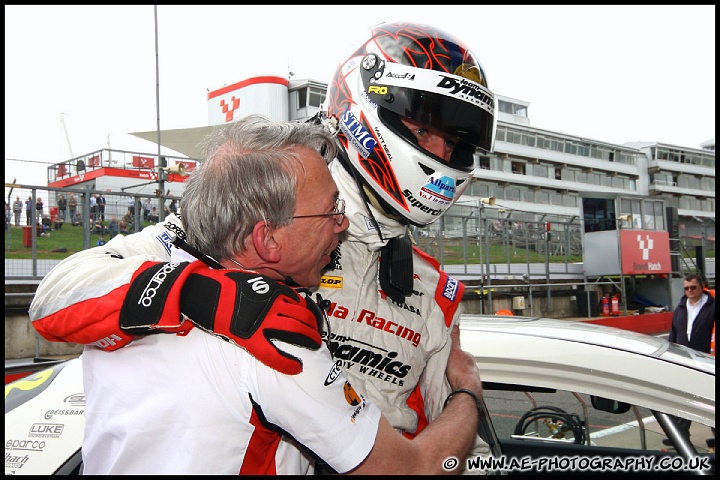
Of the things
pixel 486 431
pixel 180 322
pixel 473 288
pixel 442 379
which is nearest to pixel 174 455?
pixel 180 322

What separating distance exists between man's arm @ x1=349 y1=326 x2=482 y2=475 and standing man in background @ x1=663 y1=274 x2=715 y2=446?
5840 millimetres

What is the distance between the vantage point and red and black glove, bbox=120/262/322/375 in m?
1.15

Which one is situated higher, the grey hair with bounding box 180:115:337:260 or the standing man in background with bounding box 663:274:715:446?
the grey hair with bounding box 180:115:337:260

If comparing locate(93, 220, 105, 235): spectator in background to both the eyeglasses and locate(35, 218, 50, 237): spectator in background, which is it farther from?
the eyeglasses

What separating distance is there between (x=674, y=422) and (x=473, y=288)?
33.9 feet

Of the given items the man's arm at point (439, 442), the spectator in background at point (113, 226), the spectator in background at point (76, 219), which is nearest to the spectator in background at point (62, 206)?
the spectator in background at point (76, 219)

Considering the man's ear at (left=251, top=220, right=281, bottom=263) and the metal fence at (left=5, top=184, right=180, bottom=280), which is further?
the metal fence at (left=5, top=184, right=180, bottom=280)

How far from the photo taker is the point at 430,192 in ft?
6.99

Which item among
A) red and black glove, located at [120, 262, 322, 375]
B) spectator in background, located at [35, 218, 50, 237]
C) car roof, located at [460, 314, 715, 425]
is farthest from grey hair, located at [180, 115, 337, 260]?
spectator in background, located at [35, 218, 50, 237]

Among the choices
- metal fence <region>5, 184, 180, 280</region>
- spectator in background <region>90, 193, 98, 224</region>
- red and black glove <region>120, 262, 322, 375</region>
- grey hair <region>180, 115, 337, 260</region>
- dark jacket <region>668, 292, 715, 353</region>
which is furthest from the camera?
spectator in background <region>90, 193, 98, 224</region>

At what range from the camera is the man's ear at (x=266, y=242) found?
52.9 inches

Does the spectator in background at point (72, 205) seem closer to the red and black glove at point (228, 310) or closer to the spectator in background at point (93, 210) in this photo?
the spectator in background at point (93, 210)

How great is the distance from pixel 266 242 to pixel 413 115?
3.19ft

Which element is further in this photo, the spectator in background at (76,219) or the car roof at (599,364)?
the spectator in background at (76,219)
